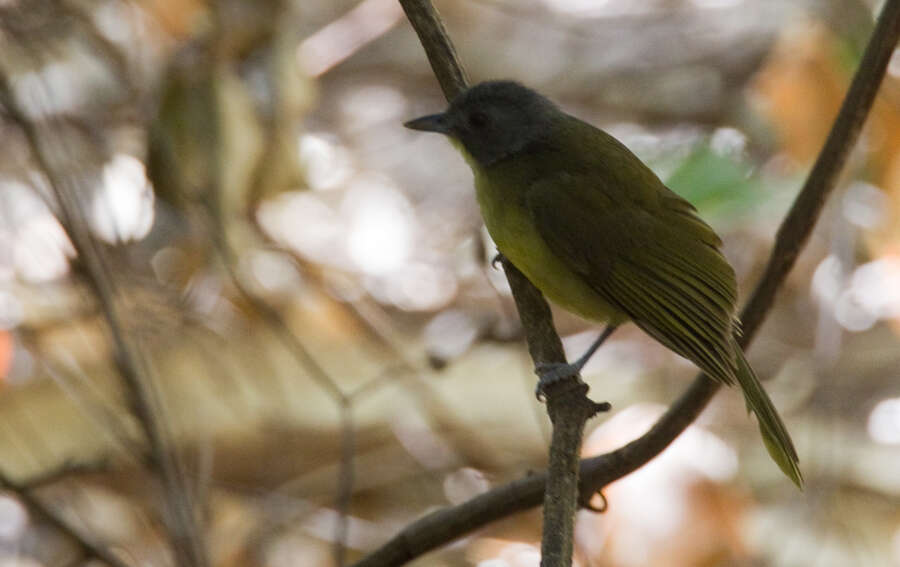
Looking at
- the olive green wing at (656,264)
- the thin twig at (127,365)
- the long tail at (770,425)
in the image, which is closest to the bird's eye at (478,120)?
the olive green wing at (656,264)

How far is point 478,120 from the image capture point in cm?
295

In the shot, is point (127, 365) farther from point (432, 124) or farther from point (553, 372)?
point (553, 372)

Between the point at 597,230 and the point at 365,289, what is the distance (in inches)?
121

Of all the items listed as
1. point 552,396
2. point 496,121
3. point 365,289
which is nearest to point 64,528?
point 552,396

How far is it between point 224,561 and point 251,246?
1288 mm

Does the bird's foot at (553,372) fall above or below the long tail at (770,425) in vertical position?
below

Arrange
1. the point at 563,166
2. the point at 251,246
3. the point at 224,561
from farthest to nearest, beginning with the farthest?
the point at 251,246
the point at 224,561
the point at 563,166

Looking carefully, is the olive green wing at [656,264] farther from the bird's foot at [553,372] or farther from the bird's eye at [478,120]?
the bird's foot at [553,372]

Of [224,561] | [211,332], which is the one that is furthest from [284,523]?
[211,332]

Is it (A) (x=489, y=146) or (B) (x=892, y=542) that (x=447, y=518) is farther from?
(B) (x=892, y=542)

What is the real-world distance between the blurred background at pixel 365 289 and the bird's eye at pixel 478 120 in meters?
0.35

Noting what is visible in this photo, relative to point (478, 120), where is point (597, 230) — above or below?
below

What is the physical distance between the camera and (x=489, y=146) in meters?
2.98

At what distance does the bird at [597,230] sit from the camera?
2.67 meters
